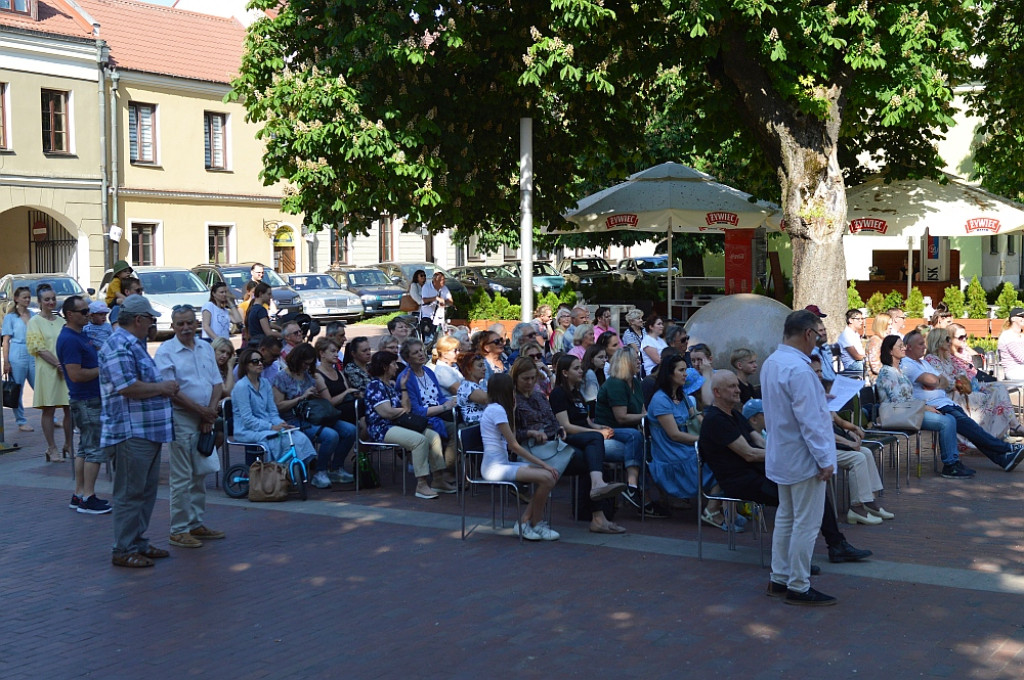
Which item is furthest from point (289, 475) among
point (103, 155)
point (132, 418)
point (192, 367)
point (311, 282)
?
point (103, 155)

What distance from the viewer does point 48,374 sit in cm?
1221

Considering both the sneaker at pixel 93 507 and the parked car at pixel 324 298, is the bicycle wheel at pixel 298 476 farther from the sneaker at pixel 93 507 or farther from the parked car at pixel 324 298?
the parked car at pixel 324 298

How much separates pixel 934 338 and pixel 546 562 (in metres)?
6.46

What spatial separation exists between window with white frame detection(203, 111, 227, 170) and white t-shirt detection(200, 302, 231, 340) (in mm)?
26103

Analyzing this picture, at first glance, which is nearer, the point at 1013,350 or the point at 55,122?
the point at 1013,350

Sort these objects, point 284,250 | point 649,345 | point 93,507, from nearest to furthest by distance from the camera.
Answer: point 93,507, point 649,345, point 284,250

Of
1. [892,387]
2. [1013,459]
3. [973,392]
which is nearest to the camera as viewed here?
[892,387]

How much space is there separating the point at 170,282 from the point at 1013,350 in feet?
68.5

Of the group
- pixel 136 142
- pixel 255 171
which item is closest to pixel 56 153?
pixel 136 142

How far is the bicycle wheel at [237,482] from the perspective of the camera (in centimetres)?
1050

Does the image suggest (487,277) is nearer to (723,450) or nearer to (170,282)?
(170,282)

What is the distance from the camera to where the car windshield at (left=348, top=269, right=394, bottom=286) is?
36281mm

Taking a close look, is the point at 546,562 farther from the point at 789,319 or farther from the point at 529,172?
the point at 529,172

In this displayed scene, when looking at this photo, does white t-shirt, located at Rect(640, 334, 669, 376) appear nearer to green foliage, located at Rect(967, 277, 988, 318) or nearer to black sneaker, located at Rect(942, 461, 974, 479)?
black sneaker, located at Rect(942, 461, 974, 479)
